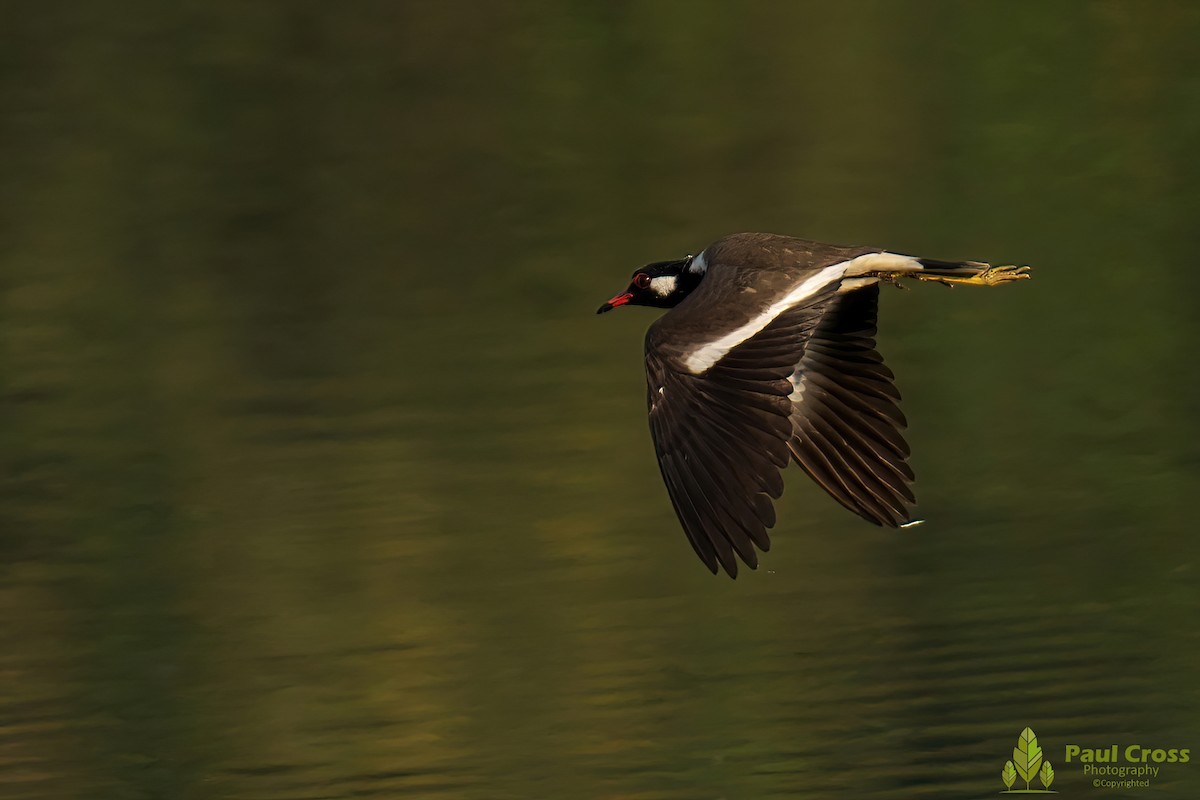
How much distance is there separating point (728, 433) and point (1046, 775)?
1.55 meters

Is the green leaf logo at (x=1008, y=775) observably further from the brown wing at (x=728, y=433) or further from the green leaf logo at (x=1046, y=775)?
the brown wing at (x=728, y=433)

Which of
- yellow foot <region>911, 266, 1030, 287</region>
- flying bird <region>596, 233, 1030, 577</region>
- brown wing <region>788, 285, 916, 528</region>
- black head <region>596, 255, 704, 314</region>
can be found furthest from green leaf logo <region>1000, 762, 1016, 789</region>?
black head <region>596, 255, 704, 314</region>

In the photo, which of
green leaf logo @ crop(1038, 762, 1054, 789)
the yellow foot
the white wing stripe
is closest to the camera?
the white wing stripe

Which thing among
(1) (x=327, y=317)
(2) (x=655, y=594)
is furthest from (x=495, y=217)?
(2) (x=655, y=594)

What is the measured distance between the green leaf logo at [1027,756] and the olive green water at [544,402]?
7 cm

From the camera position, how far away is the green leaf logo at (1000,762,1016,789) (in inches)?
267

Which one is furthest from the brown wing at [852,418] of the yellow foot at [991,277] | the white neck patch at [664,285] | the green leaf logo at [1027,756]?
the green leaf logo at [1027,756]

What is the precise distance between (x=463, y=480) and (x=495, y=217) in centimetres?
486

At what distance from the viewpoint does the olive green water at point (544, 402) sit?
7578 mm

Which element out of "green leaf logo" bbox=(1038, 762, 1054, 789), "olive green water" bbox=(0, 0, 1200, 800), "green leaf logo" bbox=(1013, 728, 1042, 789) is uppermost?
"olive green water" bbox=(0, 0, 1200, 800)

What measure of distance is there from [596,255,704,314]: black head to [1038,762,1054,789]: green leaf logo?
2.39m

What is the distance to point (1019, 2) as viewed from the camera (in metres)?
16.7

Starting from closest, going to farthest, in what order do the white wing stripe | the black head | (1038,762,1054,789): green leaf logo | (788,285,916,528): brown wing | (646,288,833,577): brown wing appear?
1. (646,288,833,577): brown wing
2. the white wing stripe
3. (1038,762,1054,789): green leaf logo
4. (788,285,916,528): brown wing
5. the black head

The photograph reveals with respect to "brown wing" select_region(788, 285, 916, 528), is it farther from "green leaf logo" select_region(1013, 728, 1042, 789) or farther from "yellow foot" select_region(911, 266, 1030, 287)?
"green leaf logo" select_region(1013, 728, 1042, 789)
